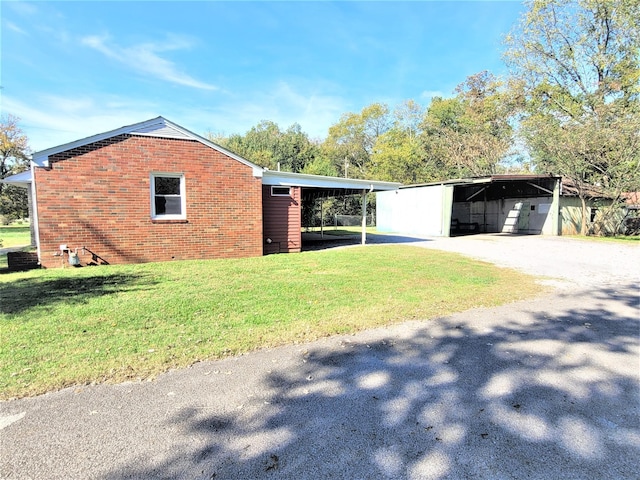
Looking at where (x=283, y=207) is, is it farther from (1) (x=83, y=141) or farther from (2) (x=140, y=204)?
(1) (x=83, y=141)

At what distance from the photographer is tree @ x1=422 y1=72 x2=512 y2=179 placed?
31.0m

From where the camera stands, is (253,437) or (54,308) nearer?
(253,437)

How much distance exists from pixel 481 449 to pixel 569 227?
83.5 ft

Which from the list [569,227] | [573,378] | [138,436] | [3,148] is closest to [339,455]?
[138,436]

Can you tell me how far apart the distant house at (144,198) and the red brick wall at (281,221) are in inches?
18.5

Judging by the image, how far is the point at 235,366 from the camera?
3.37 m

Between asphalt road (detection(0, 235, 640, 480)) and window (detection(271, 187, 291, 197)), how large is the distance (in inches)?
340

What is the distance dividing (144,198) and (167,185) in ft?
2.51

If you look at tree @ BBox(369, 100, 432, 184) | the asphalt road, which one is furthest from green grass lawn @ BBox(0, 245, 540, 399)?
tree @ BBox(369, 100, 432, 184)

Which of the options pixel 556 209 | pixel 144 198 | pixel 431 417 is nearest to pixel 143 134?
pixel 144 198

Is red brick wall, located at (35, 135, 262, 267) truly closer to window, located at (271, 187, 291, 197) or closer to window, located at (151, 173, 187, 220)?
window, located at (151, 173, 187, 220)

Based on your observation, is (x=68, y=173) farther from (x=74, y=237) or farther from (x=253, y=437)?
(x=253, y=437)

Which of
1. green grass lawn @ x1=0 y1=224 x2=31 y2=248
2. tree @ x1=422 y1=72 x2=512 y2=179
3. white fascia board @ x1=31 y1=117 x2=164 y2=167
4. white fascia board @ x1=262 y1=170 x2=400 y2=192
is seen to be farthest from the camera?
tree @ x1=422 y1=72 x2=512 y2=179

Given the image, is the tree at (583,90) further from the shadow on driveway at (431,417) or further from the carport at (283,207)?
the shadow on driveway at (431,417)
